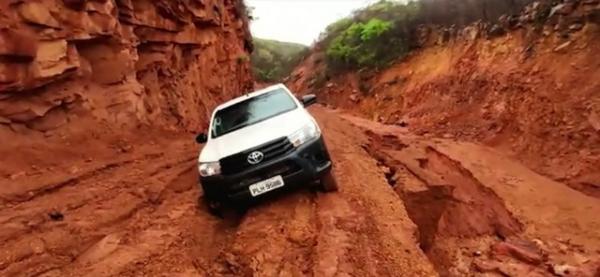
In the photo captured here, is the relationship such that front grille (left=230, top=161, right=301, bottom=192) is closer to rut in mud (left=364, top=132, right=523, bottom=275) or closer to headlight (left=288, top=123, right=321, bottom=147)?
headlight (left=288, top=123, right=321, bottom=147)

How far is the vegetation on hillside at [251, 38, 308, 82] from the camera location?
4253 cm

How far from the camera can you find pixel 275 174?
248 inches

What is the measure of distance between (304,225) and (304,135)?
1.27 metres

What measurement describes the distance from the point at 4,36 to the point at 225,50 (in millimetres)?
12500

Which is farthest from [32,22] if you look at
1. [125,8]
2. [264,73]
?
[264,73]

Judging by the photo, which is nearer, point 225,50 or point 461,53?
point 461,53

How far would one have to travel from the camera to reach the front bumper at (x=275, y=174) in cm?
628

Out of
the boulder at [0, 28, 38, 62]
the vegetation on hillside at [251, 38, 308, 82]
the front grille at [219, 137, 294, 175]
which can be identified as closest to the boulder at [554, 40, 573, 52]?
the front grille at [219, 137, 294, 175]

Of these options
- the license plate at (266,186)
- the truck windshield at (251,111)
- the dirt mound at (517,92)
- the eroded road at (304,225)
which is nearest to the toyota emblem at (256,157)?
the license plate at (266,186)

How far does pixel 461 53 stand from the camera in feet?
58.5

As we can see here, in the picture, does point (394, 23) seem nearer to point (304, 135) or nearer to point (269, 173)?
point (304, 135)

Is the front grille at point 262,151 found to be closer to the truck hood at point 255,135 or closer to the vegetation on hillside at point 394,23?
the truck hood at point 255,135

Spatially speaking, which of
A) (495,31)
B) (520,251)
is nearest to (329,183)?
(520,251)

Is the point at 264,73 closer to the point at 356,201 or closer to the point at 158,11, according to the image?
the point at 158,11
